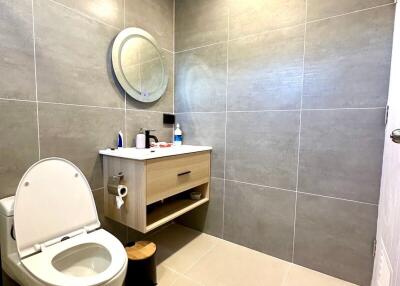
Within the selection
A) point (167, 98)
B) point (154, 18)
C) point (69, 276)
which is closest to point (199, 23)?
point (154, 18)

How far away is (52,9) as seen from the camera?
1.18 metres

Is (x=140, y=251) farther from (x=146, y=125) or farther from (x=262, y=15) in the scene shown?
(x=262, y=15)

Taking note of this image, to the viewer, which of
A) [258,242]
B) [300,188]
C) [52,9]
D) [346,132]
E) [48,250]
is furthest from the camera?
[258,242]

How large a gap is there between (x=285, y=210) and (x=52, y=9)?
1.95 m

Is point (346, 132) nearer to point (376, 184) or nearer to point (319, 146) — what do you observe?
point (319, 146)

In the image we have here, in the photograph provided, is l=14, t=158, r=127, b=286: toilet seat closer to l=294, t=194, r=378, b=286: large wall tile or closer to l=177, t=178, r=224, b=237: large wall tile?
l=177, t=178, r=224, b=237: large wall tile

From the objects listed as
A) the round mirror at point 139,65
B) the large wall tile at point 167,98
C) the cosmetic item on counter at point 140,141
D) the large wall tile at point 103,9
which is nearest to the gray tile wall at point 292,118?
the large wall tile at point 167,98

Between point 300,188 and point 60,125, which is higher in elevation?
point 60,125

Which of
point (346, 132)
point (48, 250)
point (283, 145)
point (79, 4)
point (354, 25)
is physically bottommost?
point (48, 250)

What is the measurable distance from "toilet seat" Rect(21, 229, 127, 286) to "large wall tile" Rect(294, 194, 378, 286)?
120 centimetres

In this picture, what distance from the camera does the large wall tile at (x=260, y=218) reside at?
1533 mm

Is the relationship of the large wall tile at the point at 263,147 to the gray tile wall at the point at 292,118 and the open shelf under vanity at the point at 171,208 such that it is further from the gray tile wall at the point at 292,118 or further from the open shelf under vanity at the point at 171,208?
the open shelf under vanity at the point at 171,208

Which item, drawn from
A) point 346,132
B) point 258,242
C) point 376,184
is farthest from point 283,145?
point 258,242

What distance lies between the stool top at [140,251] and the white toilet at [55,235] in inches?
7.9
